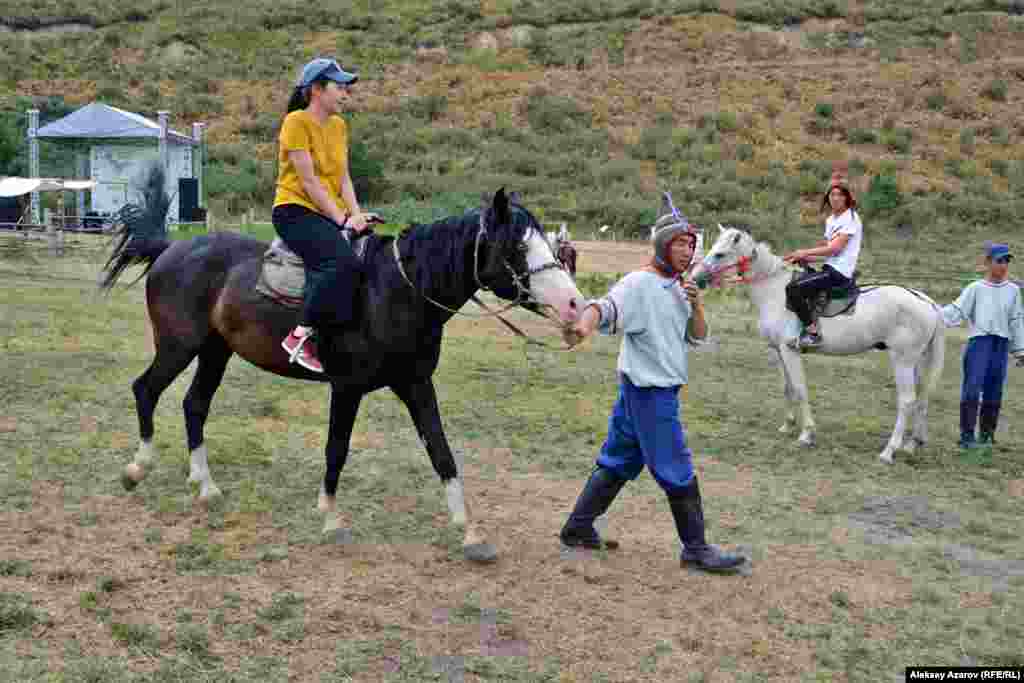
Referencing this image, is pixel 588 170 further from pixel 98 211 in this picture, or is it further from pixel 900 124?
pixel 98 211

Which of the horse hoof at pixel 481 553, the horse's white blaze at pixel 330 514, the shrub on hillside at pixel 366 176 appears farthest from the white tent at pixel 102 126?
the horse hoof at pixel 481 553

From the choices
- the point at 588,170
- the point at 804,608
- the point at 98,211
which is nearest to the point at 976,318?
the point at 804,608

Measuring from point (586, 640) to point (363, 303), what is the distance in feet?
7.34

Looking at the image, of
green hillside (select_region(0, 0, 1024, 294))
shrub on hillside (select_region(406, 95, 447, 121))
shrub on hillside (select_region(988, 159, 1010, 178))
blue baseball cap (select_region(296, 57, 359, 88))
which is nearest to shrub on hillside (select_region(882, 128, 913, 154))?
green hillside (select_region(0, 0, 1024, 294))

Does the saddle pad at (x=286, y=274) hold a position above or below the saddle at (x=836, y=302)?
above

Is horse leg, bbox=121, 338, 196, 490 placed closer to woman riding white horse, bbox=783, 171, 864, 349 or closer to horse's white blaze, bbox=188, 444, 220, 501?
horse's white blaze, bbox=188, 444, 220, 501

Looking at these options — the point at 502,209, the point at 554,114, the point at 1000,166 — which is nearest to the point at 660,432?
the point at 502,209

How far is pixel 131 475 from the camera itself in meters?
6.32

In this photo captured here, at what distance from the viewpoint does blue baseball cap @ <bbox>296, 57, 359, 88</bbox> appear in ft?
17.9

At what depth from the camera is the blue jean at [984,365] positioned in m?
9.04

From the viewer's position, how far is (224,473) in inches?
276

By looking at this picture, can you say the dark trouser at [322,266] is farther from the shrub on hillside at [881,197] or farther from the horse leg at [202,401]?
the shrub on hillside at [881,197]

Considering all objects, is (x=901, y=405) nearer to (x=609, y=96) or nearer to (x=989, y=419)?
(x=989, y=419)

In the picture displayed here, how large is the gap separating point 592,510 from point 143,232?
11.9ft
